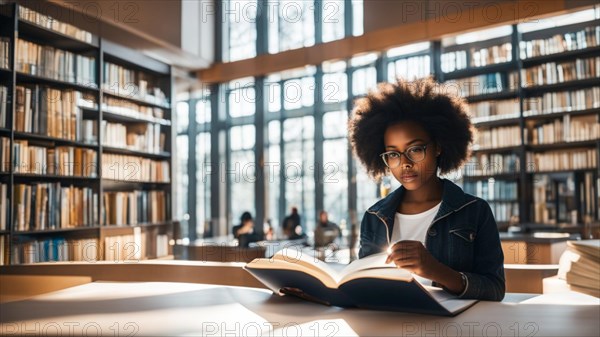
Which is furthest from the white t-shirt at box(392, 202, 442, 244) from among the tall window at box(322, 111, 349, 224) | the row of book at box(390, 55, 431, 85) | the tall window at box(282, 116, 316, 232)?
the tall window at box(282, 116, 316, 232)

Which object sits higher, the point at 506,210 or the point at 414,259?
the point at 414,259

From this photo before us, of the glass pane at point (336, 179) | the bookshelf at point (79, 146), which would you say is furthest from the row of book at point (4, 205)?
the glass pane at point (336, 179)

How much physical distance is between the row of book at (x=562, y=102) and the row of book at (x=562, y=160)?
486 millimetres

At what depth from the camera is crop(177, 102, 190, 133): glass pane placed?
9.77 meters

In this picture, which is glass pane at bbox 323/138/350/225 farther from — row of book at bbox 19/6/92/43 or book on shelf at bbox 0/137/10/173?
book on shelf at bbox 0/137/10/173

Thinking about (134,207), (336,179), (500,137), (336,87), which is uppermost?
(336,87)

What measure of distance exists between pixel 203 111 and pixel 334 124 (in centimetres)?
254

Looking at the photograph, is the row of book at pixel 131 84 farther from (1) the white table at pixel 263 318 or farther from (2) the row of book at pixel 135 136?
(1) the white table at pixel 263 318

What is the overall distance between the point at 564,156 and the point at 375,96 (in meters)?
4.90

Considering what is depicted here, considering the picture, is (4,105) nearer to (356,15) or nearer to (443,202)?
(443,202)

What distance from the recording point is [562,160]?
6176 millimetres

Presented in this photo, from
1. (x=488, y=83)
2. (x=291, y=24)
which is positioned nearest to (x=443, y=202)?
(x=488, y=83)

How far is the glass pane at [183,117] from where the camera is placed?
9773mm

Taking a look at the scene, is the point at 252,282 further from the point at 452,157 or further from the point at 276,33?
the point at 276,33
